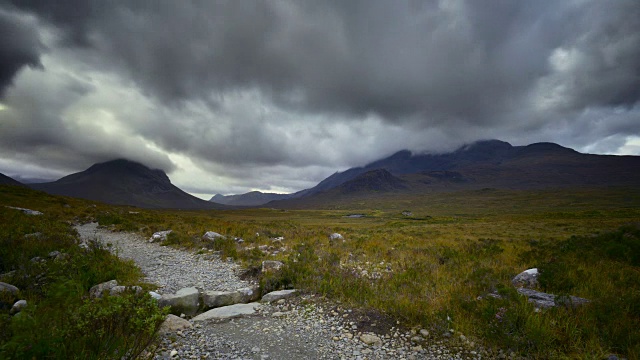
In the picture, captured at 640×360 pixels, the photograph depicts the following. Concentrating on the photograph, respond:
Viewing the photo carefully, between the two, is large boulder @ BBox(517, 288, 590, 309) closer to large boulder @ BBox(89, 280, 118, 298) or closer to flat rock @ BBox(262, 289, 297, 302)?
flat rock @ BBox(262, 289, 297, 302)

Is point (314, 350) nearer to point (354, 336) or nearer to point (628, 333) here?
point (354, 336)

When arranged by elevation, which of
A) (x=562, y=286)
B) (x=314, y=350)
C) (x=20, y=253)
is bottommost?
(x=314, y=350)

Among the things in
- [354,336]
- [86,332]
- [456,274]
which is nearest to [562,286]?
[456,274]

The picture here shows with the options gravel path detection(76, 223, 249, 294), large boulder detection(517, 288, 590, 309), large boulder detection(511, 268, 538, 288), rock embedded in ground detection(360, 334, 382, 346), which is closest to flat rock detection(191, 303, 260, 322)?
gravel path detection(76, 223, 249, 294)

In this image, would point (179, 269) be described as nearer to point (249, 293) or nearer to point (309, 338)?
point (249, 293)

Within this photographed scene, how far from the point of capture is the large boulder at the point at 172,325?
6018 mm

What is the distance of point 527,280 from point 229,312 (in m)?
10.0

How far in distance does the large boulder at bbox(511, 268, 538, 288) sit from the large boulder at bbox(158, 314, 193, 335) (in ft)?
34.5

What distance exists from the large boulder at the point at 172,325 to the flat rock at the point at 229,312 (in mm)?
515

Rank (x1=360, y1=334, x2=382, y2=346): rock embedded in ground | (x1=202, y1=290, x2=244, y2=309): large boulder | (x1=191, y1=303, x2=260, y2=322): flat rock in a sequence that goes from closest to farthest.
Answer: (x1=360, y1=334, x2=382, y2=346): rock embedded in ground < (x1=191, y1=303, x2=260, y2=322): flat rock < (x1=202, y1=290, x2=244, y2=309): large boulder

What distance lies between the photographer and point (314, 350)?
223 inches

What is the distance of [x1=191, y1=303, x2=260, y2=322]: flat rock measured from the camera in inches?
280

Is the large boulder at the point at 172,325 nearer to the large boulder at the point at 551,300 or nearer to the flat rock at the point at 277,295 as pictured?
the flat rock at the point at 277,295

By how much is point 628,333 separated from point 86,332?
9948 millimetres
